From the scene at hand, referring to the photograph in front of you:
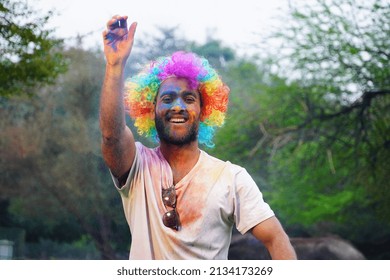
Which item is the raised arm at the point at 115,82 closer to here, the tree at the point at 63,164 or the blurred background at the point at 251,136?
the blurred background at the point at 251,136

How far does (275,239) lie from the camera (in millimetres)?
3359

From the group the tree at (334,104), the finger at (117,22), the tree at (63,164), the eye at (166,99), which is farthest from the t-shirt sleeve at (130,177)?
the tree at (63,164)

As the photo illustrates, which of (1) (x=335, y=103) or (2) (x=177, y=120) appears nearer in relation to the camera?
(2) (x=177, y=120)

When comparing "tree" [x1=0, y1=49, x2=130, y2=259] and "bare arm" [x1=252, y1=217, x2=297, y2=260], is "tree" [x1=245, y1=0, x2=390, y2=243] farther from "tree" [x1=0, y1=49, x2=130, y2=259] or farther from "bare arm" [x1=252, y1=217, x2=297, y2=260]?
"bare arm" [x1=252, y1=217, x2=297, y2=260]

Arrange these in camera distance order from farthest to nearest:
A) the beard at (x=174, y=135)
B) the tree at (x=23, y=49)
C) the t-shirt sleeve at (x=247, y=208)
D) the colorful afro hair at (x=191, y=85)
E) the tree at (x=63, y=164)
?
the tree at (x=63, y=164), the tree at (x=23, y=49), the colorful afro hair at (x=191, y=85), the beard at (x=174, y=135), the t-shirt sleeve at (x=247, y=208)

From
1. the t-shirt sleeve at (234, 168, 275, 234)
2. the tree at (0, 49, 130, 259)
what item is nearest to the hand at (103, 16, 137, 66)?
the t-shirt sleeve at (234, 168, 275, 234)

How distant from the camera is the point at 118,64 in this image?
329 centimetres

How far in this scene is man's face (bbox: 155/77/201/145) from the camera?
3.50m

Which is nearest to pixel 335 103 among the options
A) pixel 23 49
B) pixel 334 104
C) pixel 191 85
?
pixel 334 104

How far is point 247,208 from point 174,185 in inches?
12.0

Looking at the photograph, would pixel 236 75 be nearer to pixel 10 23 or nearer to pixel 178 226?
pixel 10 23

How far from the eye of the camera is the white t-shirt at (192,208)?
332cm

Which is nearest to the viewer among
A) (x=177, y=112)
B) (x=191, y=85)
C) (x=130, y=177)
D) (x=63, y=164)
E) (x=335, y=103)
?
(x=130, y=177)

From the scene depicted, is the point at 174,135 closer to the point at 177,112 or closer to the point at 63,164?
the point at 177,112
